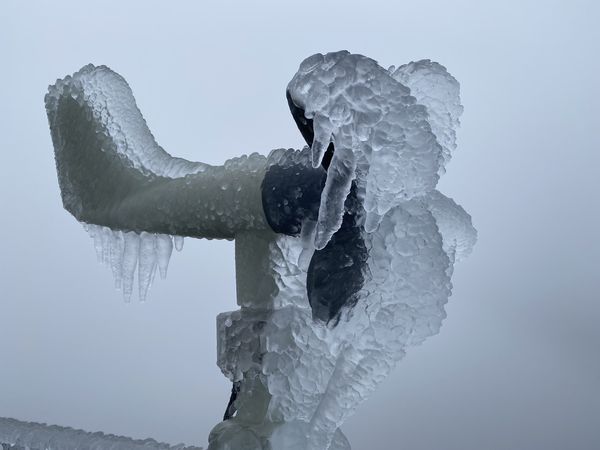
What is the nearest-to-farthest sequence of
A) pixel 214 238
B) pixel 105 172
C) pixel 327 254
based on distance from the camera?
pixel 327 254, pixel 214 238, pixel 105 172

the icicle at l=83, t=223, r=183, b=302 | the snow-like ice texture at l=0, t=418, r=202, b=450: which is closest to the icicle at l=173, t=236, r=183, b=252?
the icicle at l=83, t=223, r=183, b=302

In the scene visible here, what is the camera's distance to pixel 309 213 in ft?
4.66

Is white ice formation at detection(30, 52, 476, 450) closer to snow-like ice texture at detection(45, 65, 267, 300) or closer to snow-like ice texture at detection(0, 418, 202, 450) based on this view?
snow-like ice texture at detection(45, 65, 267, 300)

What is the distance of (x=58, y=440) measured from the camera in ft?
6.86

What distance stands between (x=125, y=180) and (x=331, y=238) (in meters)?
0.60

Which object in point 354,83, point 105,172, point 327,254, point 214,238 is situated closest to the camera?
point 354,83

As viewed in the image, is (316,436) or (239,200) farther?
(239,200)

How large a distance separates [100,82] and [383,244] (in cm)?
82

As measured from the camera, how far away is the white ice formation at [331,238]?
1.26 meters

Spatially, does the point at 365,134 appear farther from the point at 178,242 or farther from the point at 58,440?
the point at 58,440

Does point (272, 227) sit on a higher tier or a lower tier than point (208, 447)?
higher

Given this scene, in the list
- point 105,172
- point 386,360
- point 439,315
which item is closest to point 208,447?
point 386,360

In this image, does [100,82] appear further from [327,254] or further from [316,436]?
[316,436]

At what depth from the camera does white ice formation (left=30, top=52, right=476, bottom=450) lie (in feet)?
4.13
